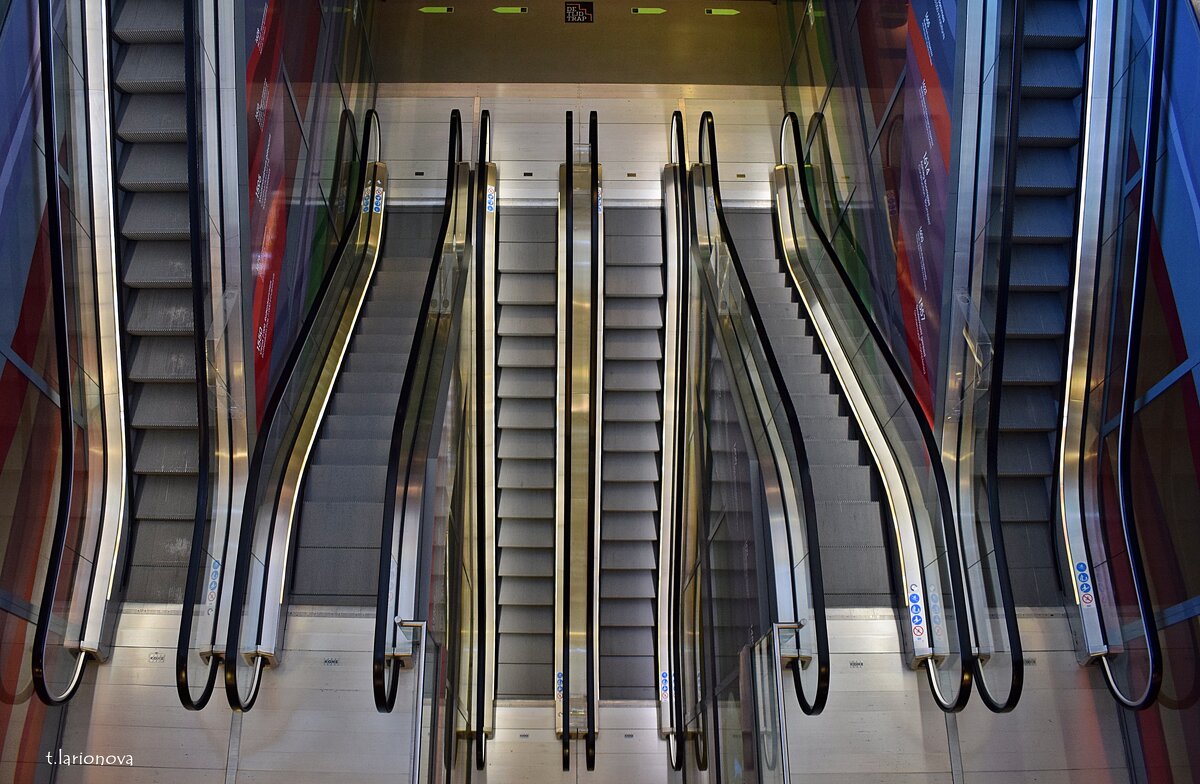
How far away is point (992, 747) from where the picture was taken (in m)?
4.12

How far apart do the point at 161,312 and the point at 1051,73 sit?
447 centimetres

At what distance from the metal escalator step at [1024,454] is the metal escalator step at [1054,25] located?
1.92 m

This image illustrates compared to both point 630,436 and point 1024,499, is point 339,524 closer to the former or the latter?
point 630,436

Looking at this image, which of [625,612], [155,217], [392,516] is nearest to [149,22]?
[155,217]

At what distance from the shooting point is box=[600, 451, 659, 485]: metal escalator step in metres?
7.66

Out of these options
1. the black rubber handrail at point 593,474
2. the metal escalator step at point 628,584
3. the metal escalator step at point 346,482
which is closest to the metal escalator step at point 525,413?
the black rubber handrail at point 593,474

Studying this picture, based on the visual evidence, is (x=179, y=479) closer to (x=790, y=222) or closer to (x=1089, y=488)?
(x=1089, y=488)

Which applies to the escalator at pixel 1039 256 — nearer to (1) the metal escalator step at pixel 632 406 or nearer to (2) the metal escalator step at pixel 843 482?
(2) the metal escalator step at pixel 843 482

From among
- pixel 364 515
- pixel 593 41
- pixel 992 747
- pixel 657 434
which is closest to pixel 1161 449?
pixel 992 747

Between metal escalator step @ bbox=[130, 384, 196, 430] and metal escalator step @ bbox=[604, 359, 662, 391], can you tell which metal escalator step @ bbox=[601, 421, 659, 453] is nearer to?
metal escalator step @ bbox=[604, 359, 662, 391]

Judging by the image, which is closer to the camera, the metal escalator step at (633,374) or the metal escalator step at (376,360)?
the metal escalator step at (376,360)

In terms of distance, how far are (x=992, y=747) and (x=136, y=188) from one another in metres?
4.54

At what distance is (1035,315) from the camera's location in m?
4.78

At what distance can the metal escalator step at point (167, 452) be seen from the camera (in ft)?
15.7
